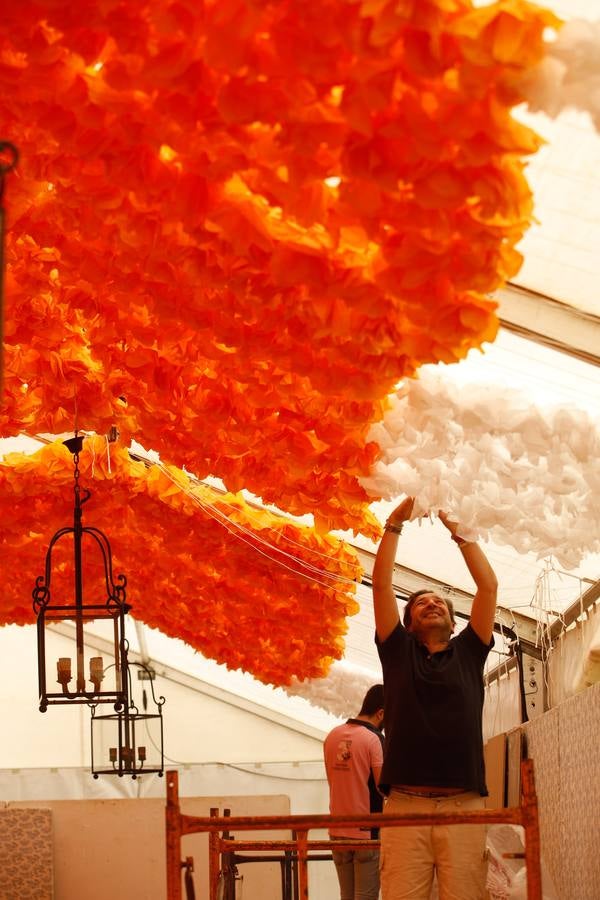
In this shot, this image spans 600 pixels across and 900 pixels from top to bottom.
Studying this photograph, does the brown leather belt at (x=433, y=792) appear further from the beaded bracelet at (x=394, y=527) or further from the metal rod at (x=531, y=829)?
the beaded bracelet at (x=394, y=527)

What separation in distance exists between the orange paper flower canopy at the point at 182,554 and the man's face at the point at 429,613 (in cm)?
223

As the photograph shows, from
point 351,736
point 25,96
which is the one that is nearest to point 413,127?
point 25,96

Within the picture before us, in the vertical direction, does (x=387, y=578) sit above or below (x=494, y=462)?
below

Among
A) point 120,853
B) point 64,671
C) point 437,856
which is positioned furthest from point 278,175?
point 120,853

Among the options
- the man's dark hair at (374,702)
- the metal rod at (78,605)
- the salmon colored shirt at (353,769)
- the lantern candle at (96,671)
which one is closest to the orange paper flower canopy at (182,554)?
the metal rod at (78,605)

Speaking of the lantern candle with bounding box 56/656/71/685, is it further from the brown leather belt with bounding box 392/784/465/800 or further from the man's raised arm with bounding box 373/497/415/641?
the brown leather belt with bounding box 392/784/465/800

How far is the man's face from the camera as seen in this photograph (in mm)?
3551

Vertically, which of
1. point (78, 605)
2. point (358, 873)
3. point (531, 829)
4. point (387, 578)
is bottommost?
point (358, 873)

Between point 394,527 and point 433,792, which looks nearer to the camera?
point 433,792

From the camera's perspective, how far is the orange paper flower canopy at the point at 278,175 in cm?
198

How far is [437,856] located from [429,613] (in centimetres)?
68

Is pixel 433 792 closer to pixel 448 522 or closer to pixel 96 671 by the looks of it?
pixel 448 522

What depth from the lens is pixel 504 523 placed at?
3.62 m

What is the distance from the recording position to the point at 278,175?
220 cm
